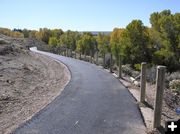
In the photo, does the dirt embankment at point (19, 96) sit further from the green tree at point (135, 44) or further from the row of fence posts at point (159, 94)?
the green tree at point (135, 44)

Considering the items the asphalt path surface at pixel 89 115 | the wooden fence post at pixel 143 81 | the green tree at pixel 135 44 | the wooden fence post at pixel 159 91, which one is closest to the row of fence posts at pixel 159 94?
the wooden fence post at pixel 159 91

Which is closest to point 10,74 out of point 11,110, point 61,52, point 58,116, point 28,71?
point 28,71

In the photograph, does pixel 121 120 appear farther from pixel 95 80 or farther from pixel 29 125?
pixel 95 80

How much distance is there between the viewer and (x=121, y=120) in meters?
8.55

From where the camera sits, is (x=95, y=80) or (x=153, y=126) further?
(x=95, y=80)

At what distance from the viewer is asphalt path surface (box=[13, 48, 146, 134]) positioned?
7.77 m

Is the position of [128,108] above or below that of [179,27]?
below

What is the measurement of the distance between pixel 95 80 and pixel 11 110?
672cm

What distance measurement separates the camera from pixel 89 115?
9047 millimetres

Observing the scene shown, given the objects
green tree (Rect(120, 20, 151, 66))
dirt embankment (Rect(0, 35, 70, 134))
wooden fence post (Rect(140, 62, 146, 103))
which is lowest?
dirt embankment (Rect(0, 35, 70, 134))

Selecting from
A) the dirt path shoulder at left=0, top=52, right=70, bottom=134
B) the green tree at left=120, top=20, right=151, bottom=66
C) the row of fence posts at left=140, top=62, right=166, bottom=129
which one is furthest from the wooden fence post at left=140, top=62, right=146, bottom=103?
the green tree at left=120, top=20, right=151, bottom=66

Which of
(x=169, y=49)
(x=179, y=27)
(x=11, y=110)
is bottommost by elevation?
(x=11, y=110)

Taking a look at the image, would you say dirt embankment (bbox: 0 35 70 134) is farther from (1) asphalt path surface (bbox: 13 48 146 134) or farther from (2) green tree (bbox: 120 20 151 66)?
(2) green tree (bbox: 120 20 151 66)

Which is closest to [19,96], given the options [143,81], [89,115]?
[89,115]
